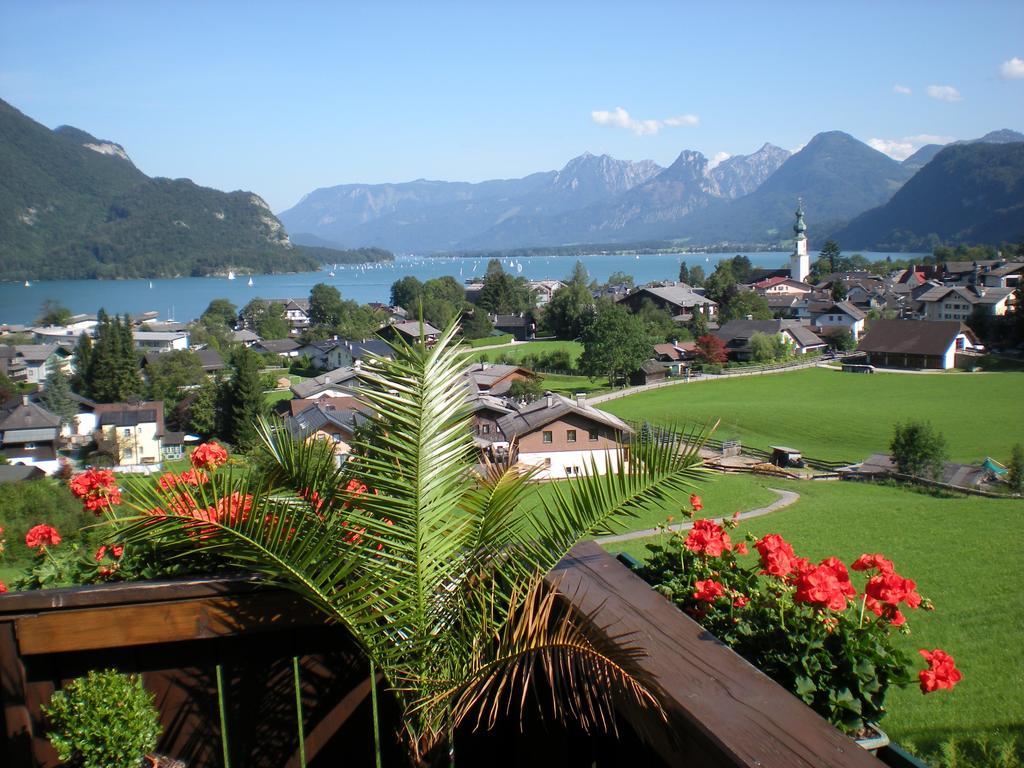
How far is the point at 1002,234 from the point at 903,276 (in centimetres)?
8171

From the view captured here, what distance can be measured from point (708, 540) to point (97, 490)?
2.04 meters

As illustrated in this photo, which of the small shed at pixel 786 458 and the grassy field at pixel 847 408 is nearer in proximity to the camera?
the small shed at pixel 786 458

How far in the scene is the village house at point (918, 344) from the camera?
44531 millimetres

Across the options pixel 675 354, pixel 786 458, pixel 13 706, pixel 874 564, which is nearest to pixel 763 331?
pixel 675 354

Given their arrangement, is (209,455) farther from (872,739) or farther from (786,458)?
(786,458)

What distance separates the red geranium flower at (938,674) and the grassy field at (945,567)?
3.7 inches

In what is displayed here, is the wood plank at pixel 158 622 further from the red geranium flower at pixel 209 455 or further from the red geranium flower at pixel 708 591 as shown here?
the red geranium flower at pixel 209 455

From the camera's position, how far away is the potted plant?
1618 millimetres

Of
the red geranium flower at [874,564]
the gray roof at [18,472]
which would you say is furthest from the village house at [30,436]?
the red geranium flower at [874,564]

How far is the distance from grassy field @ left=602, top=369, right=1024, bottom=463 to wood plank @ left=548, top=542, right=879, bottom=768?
22157 millimetres

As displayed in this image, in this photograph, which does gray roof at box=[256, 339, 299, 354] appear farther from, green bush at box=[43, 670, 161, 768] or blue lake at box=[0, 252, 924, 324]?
green bush at box=[43, 670, 161, 768]

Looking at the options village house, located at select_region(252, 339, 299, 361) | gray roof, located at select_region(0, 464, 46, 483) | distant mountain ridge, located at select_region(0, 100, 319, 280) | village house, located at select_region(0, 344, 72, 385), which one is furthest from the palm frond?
distant mountain ridge, located at select_region(0, 100, 319, 280)

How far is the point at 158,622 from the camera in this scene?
5.67 ft

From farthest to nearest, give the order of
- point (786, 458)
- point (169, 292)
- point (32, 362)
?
point (169, 292) → point (32, 362) → point (786, 458)
